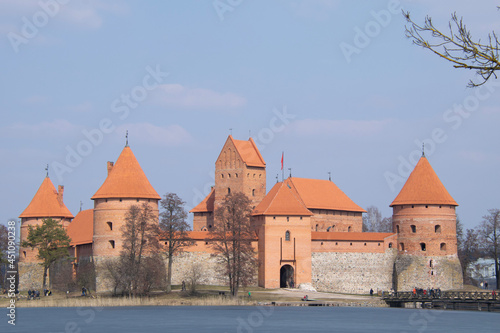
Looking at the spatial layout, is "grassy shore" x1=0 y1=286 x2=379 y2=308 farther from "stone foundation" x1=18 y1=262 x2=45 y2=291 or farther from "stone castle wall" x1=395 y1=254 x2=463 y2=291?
"stone foundation" x1=18 y1=262 x2=45 y2=291

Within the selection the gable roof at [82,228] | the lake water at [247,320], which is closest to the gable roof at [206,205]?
the gable roof at [82,228]

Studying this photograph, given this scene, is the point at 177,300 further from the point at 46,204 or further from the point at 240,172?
the point at 46,204

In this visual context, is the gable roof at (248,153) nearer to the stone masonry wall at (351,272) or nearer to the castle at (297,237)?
the castle at (297,237)

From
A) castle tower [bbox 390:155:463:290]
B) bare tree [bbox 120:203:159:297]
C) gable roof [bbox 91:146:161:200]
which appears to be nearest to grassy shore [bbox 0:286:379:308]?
bare tree [bbox 120:203:159:297]

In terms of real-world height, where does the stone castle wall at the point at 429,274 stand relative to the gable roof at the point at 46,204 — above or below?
below

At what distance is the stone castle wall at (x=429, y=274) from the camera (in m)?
43.7

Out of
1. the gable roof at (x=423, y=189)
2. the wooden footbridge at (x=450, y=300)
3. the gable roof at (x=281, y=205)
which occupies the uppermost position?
the gable roof at (x=423, y=189)

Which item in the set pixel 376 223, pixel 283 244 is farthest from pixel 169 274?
pixel 376 223

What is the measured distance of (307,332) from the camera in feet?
85.4

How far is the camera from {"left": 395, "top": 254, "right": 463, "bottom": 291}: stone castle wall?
43.7 m

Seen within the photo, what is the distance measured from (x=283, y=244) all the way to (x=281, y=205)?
2.34m

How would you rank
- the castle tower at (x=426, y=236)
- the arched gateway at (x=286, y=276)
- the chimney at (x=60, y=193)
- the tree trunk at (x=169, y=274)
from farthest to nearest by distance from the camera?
the chimney at (x=60, y=193), the castle tower at (x=426, y=236), the arched gateway at (x=286, y=276), the tree trunk at (x=169, y=274)

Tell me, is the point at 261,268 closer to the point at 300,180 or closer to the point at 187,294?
the point at 187,294

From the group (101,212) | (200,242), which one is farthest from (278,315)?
(101,212)
